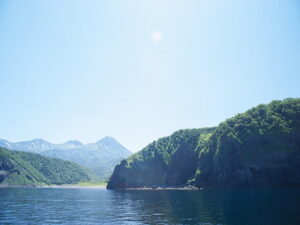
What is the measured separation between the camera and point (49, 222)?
44688mm

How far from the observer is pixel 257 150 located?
15562cm

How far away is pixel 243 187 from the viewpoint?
14988 centimetres

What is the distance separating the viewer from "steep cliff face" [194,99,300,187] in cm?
14388

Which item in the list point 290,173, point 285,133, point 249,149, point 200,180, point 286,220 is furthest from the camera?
point 200,180

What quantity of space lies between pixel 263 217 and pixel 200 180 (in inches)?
5393

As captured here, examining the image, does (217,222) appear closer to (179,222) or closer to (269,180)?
(179,222)

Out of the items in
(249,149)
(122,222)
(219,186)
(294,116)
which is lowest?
(219,186)

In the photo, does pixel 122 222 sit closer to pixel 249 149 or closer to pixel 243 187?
pixel 243 187

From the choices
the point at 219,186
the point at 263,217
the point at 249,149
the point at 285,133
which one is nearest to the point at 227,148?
the point at 249,149

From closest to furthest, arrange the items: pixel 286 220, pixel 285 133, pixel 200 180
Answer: pixel 286 220, pixel 285 133, pixel 200 180

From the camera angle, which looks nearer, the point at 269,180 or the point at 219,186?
the point at 269,180

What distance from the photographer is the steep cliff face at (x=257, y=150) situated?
144m

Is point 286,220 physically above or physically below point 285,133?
below

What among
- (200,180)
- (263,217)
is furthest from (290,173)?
(263,217)
